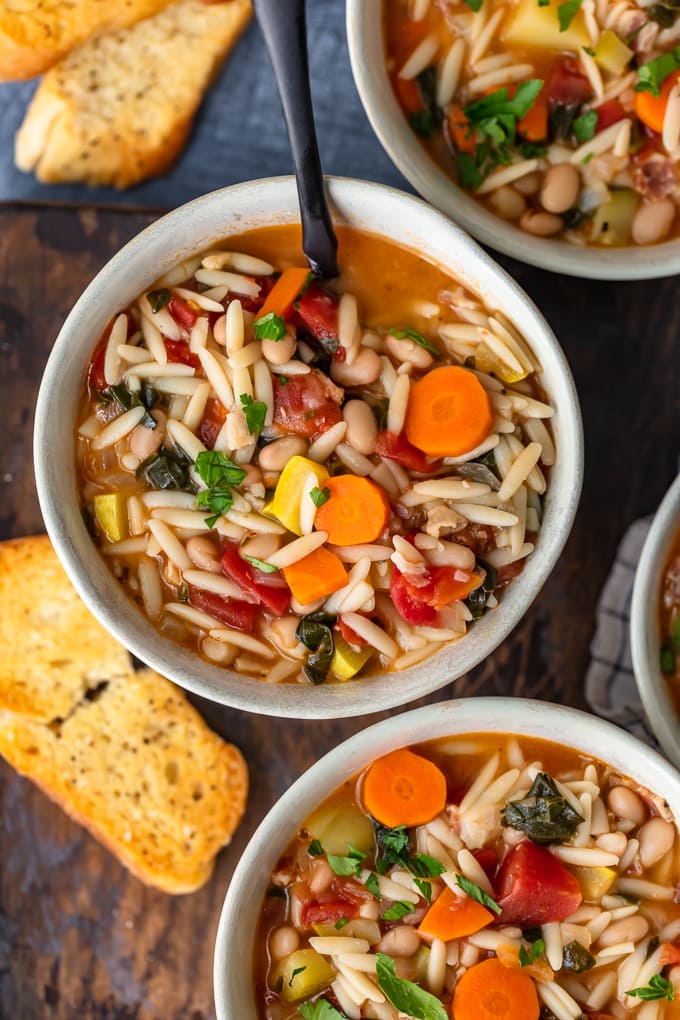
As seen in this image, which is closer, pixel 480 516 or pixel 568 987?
pixel 480 516

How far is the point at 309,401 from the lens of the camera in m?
2.64

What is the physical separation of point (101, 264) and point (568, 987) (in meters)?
2.53

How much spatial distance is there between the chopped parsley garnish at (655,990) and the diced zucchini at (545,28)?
2498 millimetres

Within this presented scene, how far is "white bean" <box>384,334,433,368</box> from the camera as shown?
267cm

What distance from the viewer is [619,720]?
3.40 meters

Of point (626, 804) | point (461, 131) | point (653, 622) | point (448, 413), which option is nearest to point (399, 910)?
point (626, 804)

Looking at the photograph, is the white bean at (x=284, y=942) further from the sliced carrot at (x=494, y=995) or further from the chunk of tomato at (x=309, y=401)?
the chunk of tomato at (x=309, y=401)

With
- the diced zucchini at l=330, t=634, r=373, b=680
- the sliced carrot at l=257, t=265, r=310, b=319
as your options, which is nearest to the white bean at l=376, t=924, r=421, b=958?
the diced zucchini at l=330, t=634, r=373, b=680

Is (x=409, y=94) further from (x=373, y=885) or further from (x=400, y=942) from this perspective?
(x=400, y=942)

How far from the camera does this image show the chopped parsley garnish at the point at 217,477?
2611 mm

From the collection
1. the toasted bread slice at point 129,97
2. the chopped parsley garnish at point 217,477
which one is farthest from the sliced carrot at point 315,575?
the toasted bread slice at point 129,97

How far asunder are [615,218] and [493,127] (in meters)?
0.44

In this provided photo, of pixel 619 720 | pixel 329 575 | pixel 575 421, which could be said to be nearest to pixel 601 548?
pixel 619 720

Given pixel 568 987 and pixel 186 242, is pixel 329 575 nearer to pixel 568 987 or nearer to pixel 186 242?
pixel 186 242
